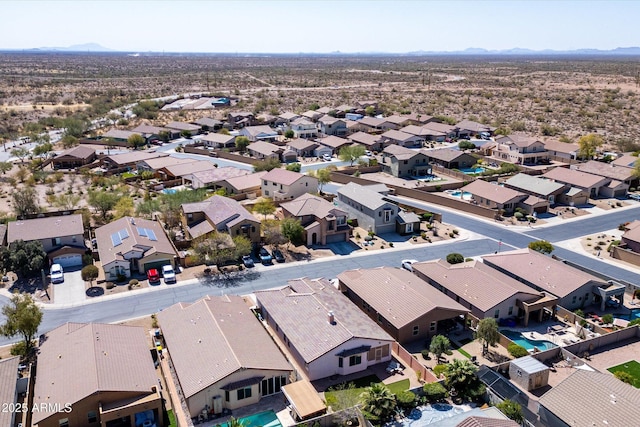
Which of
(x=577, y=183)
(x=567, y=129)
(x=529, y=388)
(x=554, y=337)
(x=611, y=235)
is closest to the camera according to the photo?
(x=529, y=388)

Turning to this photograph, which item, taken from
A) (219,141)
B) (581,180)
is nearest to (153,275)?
(219,141)

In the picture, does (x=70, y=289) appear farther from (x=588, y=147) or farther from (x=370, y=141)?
(x=588, y=147)

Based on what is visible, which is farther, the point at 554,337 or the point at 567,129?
the point at 567,129

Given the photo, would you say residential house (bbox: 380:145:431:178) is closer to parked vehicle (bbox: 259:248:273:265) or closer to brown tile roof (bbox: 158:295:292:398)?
parked vehicle (bbox: 259:248:273:265)

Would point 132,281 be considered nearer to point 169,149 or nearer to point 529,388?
point 529,388

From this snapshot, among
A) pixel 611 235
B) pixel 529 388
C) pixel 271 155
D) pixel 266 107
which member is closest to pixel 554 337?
pixel 529 388

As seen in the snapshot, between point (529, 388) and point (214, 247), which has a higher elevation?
point (214, 247)

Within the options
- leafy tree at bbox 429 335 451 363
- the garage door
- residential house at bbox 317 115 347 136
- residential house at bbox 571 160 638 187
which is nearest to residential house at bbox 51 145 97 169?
the garage door

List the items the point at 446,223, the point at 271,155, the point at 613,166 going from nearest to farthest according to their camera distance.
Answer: the point at 446,223 < the point at 613,166 < the point at 271,155
